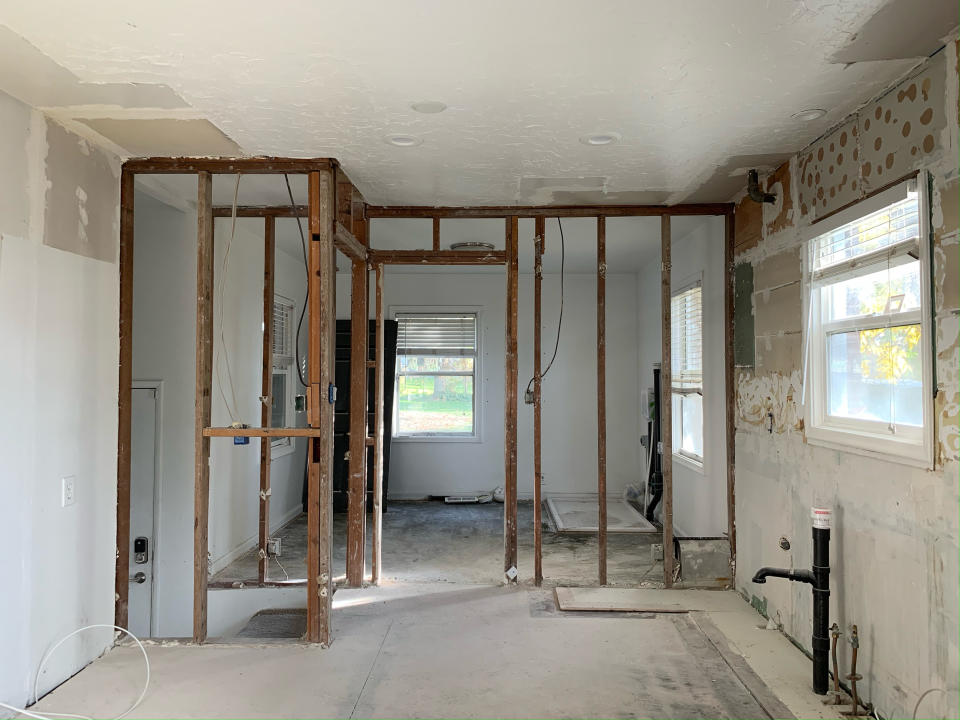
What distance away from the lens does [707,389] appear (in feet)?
15.6

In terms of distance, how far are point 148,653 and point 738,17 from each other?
365 centimetres

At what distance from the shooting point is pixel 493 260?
4.26 metres

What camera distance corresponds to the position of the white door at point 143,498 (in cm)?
429

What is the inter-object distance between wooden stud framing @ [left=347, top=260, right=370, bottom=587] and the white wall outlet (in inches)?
61.8

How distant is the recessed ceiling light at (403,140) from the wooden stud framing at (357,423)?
3.99 ft

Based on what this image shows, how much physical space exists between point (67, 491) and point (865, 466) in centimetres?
341

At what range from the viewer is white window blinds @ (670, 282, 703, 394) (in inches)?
202

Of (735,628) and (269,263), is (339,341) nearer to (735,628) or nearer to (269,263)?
(269,263)

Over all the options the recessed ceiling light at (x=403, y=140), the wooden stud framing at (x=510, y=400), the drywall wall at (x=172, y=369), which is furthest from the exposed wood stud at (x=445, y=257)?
the drywall wall at (x=172, y=369)

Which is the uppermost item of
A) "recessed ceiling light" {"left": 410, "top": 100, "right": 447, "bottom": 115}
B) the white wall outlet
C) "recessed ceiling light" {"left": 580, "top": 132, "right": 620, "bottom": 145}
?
"recessed ceiling light" {"left": 580, "top": 132, "right": 620, "bottom": 145}

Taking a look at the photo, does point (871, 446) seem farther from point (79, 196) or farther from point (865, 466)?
point (79, 196)

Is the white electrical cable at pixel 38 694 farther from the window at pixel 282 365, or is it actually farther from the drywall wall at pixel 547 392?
the drywall wall at pixel 547 392

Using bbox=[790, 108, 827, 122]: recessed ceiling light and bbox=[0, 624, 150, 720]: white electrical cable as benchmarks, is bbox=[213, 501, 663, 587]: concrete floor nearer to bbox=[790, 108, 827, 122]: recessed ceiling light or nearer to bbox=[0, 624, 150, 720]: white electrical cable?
bbox=[0, 624, 150, 720]: white electrical cable

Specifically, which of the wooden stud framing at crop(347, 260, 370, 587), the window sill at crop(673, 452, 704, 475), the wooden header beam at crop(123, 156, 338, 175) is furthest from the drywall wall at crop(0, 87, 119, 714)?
the window sill at crop(673, 452, 704, 475)
